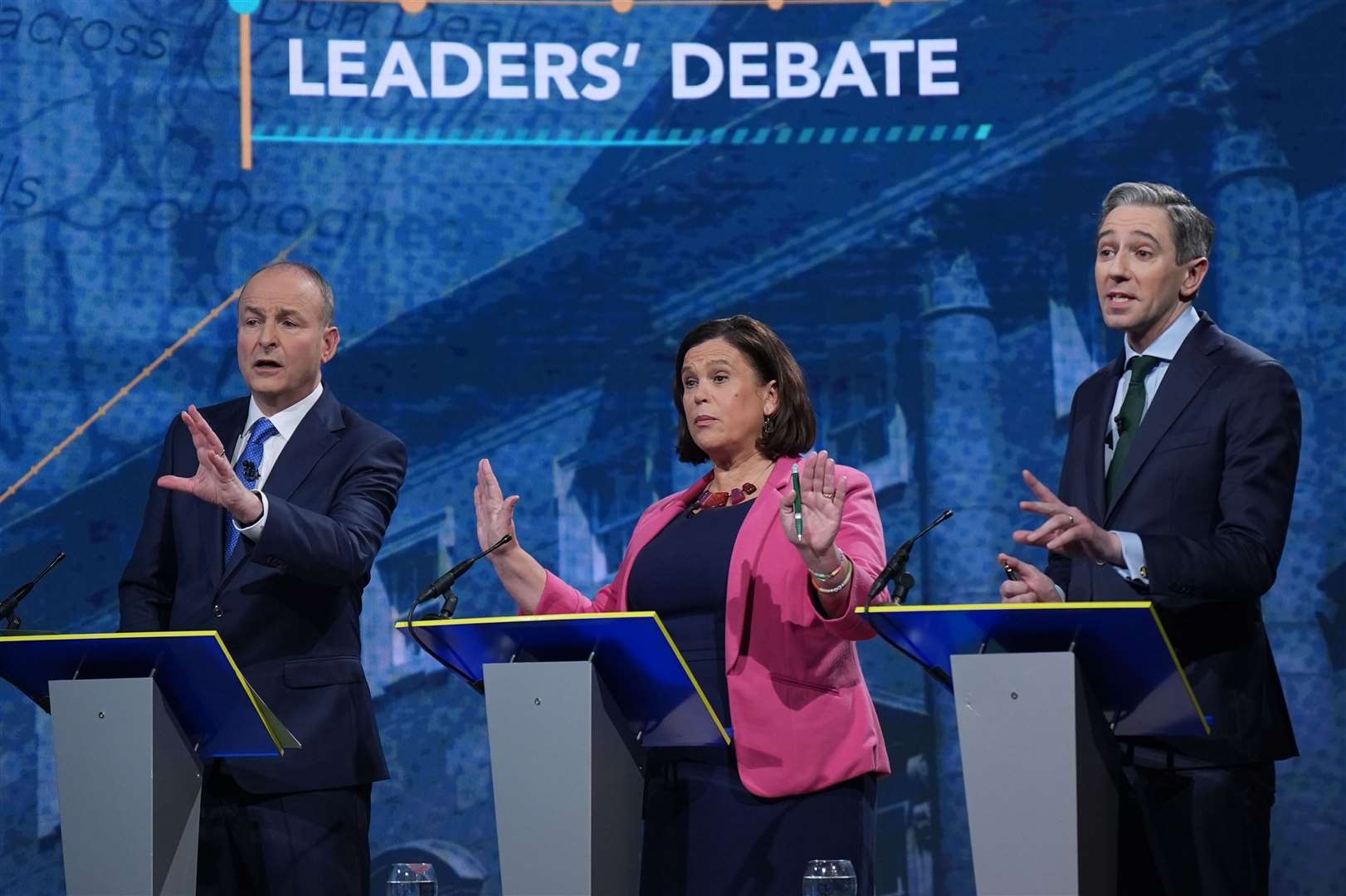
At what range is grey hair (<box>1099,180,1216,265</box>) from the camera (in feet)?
9.24

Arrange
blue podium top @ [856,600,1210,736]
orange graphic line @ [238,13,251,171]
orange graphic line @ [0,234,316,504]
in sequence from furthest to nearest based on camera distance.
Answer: orange graphic line @ [238,13,251,171] < orange graphic line @ [0,234,316,504] < blue podium top @ [856,600,1210,736]

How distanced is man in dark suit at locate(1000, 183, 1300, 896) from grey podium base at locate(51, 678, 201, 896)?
1411mm

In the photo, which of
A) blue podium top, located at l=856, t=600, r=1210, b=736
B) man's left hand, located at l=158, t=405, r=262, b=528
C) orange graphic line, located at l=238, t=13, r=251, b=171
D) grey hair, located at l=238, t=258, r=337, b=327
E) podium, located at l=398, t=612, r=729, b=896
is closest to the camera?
blue podium top, located at l=856, t=600, r=1210, b=736

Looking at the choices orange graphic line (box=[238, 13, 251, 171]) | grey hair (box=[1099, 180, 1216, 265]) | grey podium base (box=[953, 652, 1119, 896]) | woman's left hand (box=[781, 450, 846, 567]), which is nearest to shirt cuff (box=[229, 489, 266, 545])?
woman's left hand (box=[781, 450, 846, 567])

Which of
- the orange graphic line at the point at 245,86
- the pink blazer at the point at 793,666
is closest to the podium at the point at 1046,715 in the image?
the pink blazer at the point at 793,666

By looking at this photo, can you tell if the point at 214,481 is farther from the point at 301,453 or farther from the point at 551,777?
the point at 551,777

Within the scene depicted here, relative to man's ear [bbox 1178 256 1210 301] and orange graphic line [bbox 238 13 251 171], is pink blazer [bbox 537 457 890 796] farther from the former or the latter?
orange graphic line [bbox 238 13 251 171]

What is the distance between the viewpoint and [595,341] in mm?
4965

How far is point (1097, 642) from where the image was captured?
2.22 metres

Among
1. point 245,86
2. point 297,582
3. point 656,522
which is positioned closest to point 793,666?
point 656,522

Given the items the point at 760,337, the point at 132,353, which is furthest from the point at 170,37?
the point at 760,337

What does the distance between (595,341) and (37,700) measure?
2500mm

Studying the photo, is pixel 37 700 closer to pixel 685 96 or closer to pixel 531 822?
pixel 531 822

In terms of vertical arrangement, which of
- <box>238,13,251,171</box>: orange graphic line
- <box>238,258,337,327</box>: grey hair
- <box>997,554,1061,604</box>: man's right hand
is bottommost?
<box>997,554,1061,604</box>: man's right hand
